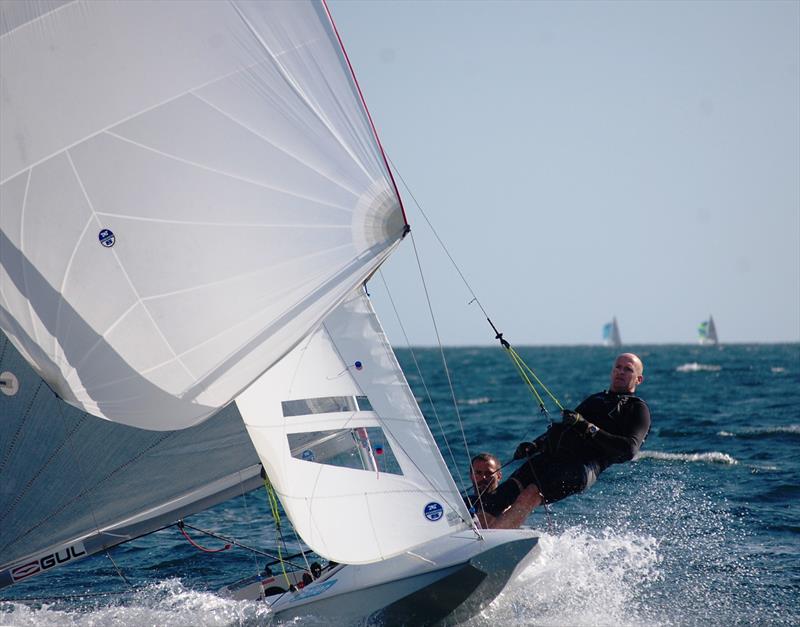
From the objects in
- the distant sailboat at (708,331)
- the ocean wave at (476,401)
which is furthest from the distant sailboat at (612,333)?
the ocean wave at (476,401)

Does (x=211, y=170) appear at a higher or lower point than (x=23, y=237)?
higher

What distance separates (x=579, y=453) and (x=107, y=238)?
3.71 meters

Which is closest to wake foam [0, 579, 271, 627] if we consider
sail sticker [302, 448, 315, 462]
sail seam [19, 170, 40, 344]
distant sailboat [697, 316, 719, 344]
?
sail sticker [302, 448, 315, 462]

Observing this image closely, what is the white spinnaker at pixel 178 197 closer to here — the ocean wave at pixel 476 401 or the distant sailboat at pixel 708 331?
the ocean wave at pixel 476 401

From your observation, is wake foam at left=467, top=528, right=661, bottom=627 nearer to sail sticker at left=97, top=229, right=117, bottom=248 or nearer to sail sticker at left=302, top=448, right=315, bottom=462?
sail sticker at left=302, top=448, right=315, bottom=462

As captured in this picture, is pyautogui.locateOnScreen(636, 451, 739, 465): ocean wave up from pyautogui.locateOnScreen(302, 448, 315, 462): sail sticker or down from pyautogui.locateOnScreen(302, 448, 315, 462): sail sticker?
down

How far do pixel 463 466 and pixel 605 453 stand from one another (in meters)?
5.90

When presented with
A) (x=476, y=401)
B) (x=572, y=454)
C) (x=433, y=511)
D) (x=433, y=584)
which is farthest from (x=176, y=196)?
(x=476, y=401)

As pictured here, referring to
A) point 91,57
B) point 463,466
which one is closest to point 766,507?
point 463,466

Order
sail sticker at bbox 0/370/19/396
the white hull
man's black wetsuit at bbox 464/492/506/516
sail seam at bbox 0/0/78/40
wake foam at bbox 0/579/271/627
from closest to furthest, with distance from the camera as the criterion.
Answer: sail seam at bbox 0/0/78/40 < the white hull < sail sticker at bbox 0/370/19/396 < wake foam at bbox 0/579/271/627 < man's black wetsuit at bbox 464/492/506/516

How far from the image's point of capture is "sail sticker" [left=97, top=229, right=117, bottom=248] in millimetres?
5398

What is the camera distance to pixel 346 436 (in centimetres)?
608

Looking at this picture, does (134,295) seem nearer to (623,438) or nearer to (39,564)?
(39,564)

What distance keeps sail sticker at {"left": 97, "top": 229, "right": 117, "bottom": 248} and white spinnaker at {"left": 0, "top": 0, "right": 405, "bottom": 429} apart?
0.04 ft
